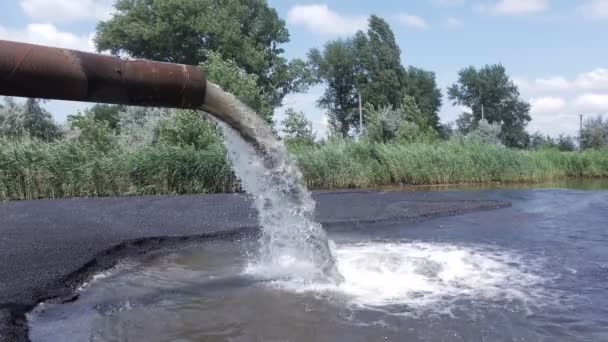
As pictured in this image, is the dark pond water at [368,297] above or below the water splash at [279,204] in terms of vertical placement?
below

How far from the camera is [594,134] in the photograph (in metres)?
38.8

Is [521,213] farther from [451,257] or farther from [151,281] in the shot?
[151,281]

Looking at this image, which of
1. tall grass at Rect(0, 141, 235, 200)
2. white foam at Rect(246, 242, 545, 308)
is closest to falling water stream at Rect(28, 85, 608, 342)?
white foam at Rect(246, 242, 545, 308)

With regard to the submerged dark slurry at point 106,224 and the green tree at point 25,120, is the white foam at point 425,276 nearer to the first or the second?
the submerged dark slurry at point 106,224

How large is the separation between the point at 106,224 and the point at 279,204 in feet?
11.9

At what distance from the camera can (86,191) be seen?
1284 centimetres

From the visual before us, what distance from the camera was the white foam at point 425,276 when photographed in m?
4.59

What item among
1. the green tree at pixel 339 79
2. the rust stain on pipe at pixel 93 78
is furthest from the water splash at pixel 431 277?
the green tree at pixel 339 79

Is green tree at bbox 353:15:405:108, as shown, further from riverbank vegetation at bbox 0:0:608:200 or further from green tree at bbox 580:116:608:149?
green tree at bbox 580:116:608:149

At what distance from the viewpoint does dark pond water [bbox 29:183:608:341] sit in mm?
3742

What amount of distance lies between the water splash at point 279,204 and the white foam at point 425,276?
22 cm

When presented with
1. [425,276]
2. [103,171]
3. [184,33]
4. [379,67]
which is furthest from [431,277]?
[379,67]

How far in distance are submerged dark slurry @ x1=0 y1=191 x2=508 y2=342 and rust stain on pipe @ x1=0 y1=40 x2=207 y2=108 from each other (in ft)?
5.30

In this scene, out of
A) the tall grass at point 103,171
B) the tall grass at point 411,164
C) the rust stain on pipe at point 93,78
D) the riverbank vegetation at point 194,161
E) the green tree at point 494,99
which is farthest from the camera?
the green tree at point 494,99
